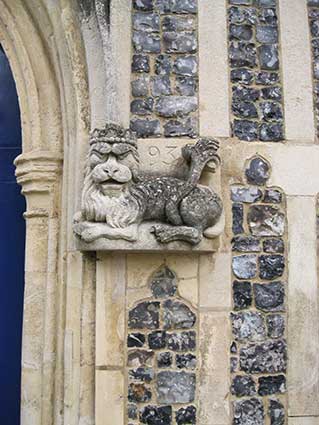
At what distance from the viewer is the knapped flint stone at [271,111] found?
10.7ft

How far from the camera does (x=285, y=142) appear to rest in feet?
10.7

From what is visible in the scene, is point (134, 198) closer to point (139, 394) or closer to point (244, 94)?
point (244, 94)

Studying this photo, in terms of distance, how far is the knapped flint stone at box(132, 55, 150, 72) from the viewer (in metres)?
3.23

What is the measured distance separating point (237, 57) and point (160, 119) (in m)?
0.62

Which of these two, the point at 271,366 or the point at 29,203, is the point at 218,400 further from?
the point at 29,203

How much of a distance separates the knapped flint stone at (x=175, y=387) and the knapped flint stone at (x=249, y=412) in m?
0.26

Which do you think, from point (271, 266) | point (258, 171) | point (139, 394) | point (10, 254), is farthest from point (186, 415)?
point (10, 254)

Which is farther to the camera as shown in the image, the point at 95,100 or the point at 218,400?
the point at 95,100

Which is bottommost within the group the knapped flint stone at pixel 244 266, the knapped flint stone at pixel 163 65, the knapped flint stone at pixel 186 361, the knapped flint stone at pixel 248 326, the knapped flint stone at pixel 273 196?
the knapped flint stone at pixel 186 361

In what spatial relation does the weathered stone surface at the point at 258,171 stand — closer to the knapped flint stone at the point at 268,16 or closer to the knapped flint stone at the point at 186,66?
the knapped flint stone at the point at 186,66

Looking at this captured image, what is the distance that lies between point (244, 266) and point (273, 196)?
0.46 m

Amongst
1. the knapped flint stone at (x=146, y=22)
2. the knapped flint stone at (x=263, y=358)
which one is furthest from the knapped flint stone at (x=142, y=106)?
the knapped flint stone at (x=263, y=358)

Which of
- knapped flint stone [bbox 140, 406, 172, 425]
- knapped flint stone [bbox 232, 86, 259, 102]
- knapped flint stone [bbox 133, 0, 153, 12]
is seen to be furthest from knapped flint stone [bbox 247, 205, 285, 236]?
knapped flint stone [bbox 133, 0, 153, 12]

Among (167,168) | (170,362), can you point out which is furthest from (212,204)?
(170,362)
